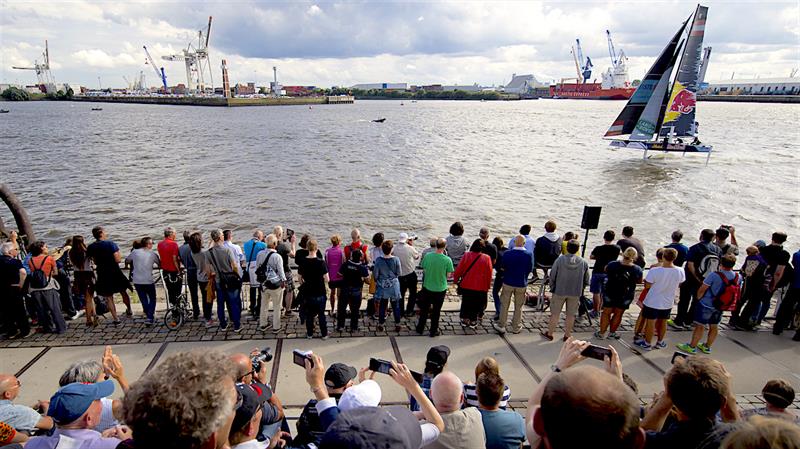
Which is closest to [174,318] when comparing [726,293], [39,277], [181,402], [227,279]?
[227,279]

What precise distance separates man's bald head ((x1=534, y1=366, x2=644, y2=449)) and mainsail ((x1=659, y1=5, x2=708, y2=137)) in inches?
1548

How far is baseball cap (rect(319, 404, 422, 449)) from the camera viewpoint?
2086 mm

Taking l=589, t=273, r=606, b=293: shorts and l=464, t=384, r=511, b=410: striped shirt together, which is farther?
l=589, t=273, r=606, b=293: shorts

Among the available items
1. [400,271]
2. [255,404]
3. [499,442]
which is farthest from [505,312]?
[255,404]

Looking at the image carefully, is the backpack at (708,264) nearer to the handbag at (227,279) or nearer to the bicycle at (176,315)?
the handbag at (227,279)

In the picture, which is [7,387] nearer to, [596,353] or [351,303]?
[351,303]

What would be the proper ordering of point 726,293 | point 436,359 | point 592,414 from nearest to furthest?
point 592,414 < point 436,359 < point 726,293

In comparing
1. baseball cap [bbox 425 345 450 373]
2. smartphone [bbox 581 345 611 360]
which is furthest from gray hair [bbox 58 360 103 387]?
smartphone [bbox 581 345 611 360]

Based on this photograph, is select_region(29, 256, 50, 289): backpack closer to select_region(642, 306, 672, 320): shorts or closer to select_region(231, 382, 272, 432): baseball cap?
select_region(231, 382, 272, 432): baseball cap

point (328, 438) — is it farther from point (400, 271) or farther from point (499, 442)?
point (400, 271)

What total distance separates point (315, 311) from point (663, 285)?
17.9ft

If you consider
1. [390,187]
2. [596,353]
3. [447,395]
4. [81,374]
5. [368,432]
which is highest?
[368,432]

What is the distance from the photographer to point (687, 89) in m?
33.5

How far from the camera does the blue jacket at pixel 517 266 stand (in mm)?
7156
